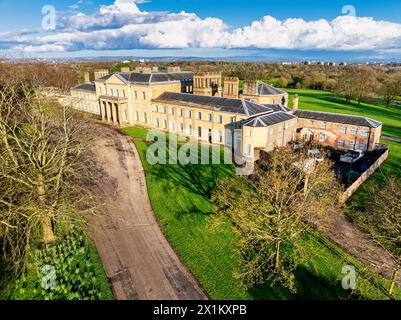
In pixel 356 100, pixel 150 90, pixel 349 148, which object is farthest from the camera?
pixel 356 100

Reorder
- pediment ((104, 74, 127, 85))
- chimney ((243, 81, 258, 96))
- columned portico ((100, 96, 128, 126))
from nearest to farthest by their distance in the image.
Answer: chimney ((243, 81, 258, 96)), columned portico ((100, 96, 128, 126)), pediment ((104, 74, 127, 85))

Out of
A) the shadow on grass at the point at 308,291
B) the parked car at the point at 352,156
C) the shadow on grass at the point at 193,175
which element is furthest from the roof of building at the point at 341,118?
the shadow on grass at the point at 308,291

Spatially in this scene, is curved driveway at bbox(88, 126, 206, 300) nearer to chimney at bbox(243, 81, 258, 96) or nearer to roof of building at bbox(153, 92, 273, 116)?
roof of building at bbox(153, 92, 273, 116)

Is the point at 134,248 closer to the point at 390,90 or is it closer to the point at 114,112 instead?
the point at 114,112

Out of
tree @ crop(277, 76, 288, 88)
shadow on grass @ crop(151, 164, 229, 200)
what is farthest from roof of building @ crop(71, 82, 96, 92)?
tree @ crop(277, 76, 288, 88)

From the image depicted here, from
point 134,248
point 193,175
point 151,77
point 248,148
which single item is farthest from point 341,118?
point 134,248

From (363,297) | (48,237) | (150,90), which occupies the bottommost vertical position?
(363,297)

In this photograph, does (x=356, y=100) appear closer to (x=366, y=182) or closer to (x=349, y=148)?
(x=349, y=148)

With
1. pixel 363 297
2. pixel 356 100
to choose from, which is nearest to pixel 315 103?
pixel 356 100
